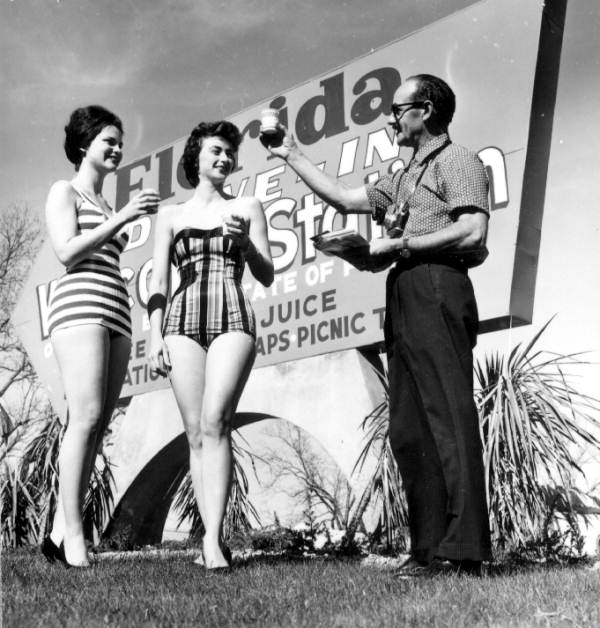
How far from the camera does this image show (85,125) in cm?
311

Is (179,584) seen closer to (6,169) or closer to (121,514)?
(6,169)

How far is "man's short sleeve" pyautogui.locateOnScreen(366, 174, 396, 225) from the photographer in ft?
8.96

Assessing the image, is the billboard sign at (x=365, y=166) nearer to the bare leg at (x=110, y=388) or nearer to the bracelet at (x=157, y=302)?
the bracelet at (x=157, y=302)

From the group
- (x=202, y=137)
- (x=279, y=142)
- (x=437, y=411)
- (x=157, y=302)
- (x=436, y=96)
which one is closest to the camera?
(x=437, y=411)

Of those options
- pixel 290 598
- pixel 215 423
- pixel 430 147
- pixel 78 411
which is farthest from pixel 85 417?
pixel 430 147

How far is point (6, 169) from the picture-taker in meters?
5.36

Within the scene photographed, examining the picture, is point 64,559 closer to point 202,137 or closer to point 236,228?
point 236,228

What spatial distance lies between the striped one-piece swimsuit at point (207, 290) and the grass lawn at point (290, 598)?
0.83m

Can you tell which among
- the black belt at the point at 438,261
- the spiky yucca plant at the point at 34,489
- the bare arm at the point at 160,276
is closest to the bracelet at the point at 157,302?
the bare arm at the point at 160,276

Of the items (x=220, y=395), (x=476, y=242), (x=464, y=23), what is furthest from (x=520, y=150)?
(x=220, y=395)

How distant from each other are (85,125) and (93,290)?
729 millimetres

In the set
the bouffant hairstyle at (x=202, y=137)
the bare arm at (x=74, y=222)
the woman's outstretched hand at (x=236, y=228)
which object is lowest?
the woman's outstretched hand at (x=236, y=228)

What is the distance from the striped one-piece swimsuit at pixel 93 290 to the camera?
9.21ft

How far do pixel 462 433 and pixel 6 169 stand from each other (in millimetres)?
4199
